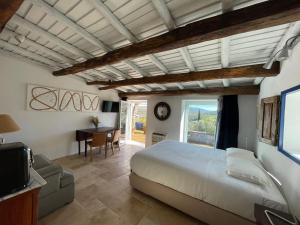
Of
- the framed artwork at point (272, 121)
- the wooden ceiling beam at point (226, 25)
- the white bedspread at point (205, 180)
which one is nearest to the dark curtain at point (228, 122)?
the white bedspread at point (205, 180)

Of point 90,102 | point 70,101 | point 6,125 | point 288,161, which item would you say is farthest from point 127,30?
point 90,102

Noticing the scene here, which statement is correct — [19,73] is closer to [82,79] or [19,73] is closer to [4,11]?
[82,79]

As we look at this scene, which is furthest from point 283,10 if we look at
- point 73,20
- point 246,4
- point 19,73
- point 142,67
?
point 19,73

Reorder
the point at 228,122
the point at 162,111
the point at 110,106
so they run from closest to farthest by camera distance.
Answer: the point at 228,122 → the point at 162,111 → the point at 110,106

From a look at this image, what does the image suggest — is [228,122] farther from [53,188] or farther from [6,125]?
[6,125]

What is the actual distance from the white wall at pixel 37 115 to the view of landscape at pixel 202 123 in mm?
3431

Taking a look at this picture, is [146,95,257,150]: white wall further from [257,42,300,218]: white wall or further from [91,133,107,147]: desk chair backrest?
[91,133,107,147]: desk chair backrest

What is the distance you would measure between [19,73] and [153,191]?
3.85m

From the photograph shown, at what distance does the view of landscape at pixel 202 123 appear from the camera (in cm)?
439

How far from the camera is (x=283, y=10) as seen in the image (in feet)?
3.53

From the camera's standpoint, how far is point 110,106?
17.8 ft

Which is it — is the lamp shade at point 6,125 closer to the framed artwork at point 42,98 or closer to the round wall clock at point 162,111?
the framed artwork at point 42,98

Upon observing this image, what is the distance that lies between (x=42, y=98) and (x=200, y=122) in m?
4.50

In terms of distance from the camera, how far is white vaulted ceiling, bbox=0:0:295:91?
1.52 m
